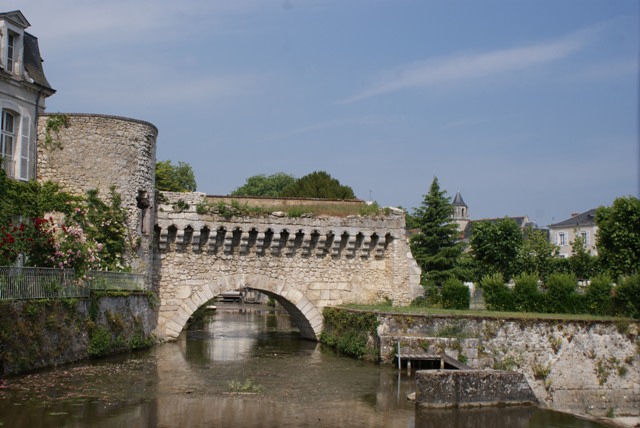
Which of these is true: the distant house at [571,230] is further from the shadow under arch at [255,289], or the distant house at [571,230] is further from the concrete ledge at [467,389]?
the concrete ledge at [467,389]

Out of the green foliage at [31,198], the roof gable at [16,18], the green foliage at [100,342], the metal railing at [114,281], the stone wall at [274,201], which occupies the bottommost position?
the green foliage at [100,342]

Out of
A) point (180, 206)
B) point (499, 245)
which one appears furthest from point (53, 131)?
point (499, 245)

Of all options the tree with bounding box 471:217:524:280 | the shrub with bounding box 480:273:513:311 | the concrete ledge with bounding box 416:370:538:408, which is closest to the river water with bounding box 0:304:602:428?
the concrete ledge with bounding box 416:370:538:408

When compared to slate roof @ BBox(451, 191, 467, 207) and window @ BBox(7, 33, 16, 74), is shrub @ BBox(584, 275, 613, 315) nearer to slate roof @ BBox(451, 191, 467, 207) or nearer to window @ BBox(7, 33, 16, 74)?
window @ BBox(7, 33, 16, 74)

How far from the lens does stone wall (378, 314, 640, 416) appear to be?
1798cm

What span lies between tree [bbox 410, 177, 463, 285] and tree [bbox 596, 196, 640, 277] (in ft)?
28.5

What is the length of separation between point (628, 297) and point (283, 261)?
10.6 meters

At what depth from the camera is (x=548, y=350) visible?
1880 cm

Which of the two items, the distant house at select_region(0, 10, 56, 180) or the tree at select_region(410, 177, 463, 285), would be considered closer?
the distant house at select_region(0, 10, 56, 180)

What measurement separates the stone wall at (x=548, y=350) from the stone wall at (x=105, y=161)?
770 cm

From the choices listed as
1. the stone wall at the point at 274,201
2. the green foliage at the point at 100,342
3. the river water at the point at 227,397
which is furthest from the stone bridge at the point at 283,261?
the green foliage at the point at 100,342

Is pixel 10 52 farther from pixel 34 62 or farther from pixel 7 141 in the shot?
pixel 7 141

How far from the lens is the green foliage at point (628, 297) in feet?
68.0

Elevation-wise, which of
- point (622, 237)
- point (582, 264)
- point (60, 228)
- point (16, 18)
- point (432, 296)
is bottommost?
point (432, 296)
